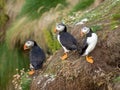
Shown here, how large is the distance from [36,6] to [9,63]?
1.39 m

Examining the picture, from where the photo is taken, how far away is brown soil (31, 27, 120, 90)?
29.5 ft

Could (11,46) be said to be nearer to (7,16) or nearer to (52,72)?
(7,16)

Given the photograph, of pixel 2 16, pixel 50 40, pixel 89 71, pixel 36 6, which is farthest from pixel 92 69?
pixel 2 16

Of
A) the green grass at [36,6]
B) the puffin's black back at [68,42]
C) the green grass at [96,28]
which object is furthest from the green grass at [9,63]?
the puffin's black back at [68,42]

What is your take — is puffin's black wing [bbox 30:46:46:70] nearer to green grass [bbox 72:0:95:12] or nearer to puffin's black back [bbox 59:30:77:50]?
puffin's black back [bbox 59:30:77:50]

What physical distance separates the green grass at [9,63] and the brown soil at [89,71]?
3918mm

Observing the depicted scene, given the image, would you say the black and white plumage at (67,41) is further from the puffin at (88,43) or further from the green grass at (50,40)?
the green grass at (50,40)

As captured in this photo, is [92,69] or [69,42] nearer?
[92,69]

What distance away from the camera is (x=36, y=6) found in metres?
13.8

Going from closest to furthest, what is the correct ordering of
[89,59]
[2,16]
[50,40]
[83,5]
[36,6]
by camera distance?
[89,59] < [50,40] < [83,5] < [36,6] < [2,16]

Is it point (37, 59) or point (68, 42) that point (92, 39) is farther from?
point (37, 59)

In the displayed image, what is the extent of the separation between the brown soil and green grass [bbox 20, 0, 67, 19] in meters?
3.90

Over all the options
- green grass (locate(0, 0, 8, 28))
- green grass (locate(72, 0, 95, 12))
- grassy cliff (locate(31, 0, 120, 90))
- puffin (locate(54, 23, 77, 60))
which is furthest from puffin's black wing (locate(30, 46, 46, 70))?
green grass (locate(0, 0, 8, 28))

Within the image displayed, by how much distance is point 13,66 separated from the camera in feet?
45.1
